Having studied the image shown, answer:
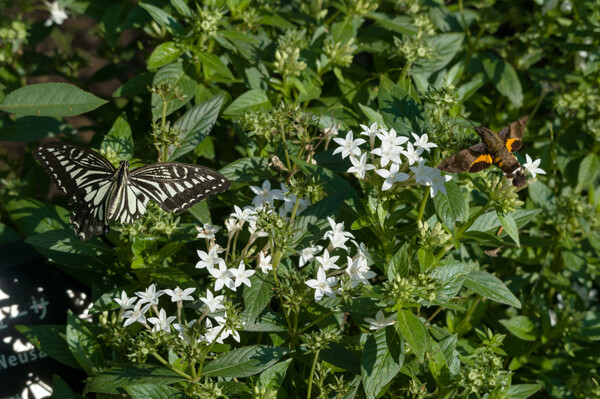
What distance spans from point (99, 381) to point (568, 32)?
283 cm

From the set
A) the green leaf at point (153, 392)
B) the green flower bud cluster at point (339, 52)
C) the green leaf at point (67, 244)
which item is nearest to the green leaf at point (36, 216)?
the green leaf at point (67, 244)

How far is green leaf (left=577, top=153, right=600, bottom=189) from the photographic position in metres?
3.02

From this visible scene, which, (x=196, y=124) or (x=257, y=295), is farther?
(x=196, y=124)

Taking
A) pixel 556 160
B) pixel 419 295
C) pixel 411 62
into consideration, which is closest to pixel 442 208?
pixel 419 295

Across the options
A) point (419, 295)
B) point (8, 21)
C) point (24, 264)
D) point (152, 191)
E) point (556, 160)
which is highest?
point (8, 21)

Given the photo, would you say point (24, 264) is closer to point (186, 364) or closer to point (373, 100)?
point (186, 364)

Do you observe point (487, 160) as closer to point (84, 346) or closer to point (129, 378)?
point (129, 378)

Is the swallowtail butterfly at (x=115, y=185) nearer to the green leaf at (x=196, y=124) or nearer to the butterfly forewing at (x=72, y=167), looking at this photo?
the butterfly forewing at (x=72, y=167)

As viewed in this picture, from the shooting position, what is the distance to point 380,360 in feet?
5.93

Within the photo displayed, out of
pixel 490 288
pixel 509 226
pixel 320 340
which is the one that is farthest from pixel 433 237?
pixel 320 340

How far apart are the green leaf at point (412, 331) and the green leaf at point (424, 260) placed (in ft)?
0.48

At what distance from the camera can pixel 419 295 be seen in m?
1.78

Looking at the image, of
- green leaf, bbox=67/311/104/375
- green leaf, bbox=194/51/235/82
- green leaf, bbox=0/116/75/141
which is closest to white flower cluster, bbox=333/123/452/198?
green leaf, bbox=194/51/235/82

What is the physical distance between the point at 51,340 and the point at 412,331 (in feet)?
4.42
